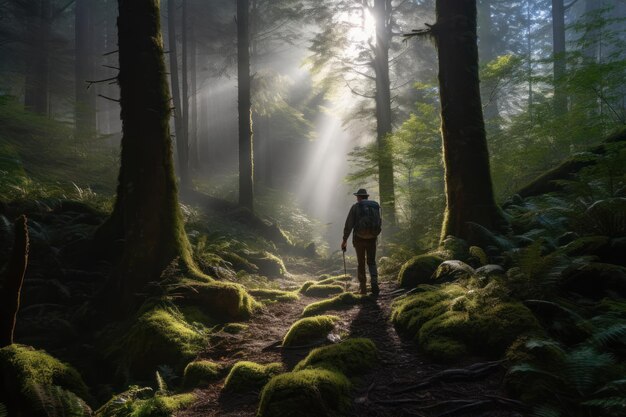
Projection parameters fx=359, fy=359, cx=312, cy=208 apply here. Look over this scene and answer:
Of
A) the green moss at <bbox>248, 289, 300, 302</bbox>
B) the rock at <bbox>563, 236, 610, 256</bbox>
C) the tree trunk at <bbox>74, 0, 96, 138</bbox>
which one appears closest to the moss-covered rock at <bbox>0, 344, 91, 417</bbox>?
the green moss at <bbox>248, 289, 300, 302</bbox>

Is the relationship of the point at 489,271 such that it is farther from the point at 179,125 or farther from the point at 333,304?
the point at 179,125

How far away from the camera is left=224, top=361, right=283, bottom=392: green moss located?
4.01m

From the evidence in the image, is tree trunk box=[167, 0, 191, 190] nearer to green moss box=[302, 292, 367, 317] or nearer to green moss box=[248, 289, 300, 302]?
green moss box=[248, 289, 300, 302]

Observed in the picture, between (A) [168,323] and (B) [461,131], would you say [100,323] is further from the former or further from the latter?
(B) [461,131]

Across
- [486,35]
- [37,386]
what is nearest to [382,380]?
[37,386]

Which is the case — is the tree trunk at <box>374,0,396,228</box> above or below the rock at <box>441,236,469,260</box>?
above

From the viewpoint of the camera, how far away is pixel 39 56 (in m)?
19.3

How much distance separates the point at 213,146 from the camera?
33344 millimetres

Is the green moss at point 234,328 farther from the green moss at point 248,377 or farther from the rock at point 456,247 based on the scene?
the rock at point 456,247

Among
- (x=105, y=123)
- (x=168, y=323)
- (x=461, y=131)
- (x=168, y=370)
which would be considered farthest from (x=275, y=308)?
(x=105, y=123)

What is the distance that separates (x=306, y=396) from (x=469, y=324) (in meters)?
2.01

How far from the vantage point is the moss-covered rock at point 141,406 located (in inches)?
133

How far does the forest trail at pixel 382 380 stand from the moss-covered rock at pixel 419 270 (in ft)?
3.08

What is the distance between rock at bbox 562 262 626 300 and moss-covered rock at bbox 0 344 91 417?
550cm
